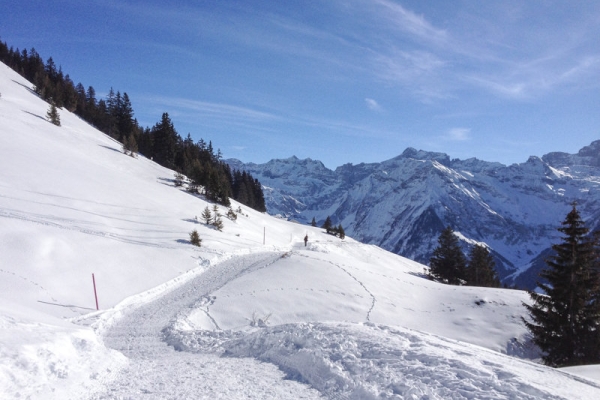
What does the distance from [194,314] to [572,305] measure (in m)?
19.7

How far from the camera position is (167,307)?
16.0 m

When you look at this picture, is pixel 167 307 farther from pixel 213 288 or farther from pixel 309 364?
pixel 309 364

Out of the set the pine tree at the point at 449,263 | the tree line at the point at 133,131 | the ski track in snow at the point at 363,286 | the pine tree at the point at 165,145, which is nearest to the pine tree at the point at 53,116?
the tree line at the point at 133,131

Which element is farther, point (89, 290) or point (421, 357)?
point (89, 290)

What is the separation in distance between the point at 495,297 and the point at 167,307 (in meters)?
23.4

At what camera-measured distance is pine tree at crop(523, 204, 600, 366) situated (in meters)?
18.2

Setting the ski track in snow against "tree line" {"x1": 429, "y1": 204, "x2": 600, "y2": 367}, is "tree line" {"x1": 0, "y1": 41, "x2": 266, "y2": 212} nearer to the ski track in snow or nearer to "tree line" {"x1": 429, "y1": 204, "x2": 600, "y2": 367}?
the ski track in snow

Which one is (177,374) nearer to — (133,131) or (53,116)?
(53,116)

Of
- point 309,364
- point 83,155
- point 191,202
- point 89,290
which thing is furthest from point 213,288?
point 83,155

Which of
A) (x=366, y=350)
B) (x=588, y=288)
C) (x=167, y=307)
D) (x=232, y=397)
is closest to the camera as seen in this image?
(x=232, y=397)

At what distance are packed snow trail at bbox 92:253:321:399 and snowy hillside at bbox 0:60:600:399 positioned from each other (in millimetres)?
55

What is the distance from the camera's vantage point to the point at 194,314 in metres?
14.9

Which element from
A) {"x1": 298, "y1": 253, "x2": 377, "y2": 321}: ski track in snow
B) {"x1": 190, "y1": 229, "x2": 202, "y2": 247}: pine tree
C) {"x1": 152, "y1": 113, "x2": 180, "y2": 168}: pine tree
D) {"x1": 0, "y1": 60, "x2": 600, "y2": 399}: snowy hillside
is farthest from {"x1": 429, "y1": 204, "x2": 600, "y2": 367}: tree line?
{"x1": 152, "y1": 113, "x2": 180, "y2": 168}: pine tree

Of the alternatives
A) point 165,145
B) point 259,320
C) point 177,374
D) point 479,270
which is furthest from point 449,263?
point 165,145
